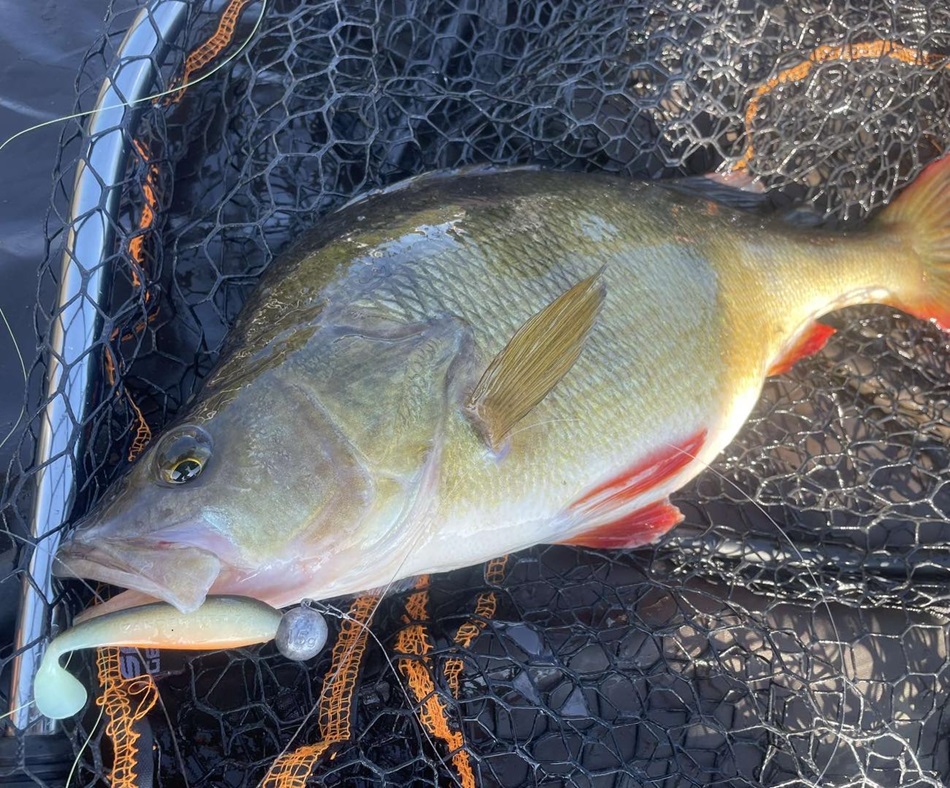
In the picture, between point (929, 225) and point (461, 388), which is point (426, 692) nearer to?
point (461, 388)

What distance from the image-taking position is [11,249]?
2.29 m

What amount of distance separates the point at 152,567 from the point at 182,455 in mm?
208

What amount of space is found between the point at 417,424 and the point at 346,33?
1390 millimetres

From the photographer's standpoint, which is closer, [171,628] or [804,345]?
[171,628]

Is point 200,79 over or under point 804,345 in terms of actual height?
over

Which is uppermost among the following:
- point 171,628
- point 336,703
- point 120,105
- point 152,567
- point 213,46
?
point 213,46

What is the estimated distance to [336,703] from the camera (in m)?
1.72

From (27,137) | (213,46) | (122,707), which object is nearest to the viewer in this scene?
(122,707)

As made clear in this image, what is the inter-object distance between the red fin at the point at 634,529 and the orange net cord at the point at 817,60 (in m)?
Answer: 1.11

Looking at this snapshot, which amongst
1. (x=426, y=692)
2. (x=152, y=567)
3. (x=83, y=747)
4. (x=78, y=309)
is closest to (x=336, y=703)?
(x=426, y=692)

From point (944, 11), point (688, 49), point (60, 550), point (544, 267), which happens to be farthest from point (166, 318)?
point (944, 11)

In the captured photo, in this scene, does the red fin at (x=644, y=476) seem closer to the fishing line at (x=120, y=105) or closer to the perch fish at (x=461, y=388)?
the perch fish at (x=461, y=388)

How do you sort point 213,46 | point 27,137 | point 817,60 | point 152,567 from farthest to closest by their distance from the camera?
point 27,137 < point 817,60 < point 213,46 < point 152,567

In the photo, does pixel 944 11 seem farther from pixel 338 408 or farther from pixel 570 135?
pixel 338 408
